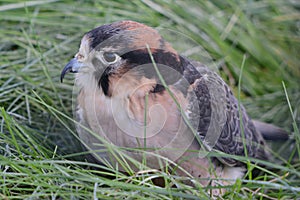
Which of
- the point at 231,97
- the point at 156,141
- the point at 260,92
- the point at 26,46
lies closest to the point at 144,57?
the point at 156,141

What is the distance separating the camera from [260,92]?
5.52m

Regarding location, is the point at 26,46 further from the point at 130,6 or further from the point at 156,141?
the point at 156,141

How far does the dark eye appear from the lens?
3518mm

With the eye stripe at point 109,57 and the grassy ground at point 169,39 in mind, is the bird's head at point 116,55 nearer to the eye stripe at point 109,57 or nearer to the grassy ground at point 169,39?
the eye stripe at point 109,57

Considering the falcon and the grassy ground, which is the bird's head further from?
the grassy ground

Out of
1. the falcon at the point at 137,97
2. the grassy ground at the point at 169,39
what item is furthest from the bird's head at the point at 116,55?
the grassy ground at the point at 169,39

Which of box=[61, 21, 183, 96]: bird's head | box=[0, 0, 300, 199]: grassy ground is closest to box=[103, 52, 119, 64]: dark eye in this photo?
box=[61, 21, 183, 96]: bird's head

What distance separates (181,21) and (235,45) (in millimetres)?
591

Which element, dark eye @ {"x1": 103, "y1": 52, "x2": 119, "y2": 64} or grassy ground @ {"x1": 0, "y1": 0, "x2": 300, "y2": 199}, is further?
grassy ground @ {"x1": 0, "y1": 0, "x2": 300, "y2": 199}

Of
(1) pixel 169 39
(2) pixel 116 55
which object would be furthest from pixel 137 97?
(1) pixel 169 39

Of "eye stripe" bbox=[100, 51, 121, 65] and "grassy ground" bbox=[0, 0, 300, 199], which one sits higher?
"eye stripe" bbox=[100, 51, 121, 65]

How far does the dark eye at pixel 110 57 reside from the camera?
138 inches

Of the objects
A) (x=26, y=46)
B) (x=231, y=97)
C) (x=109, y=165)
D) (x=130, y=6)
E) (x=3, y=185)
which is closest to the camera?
(x=3, y=185)

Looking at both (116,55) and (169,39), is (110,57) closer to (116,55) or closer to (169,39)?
(116,55)
